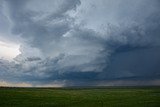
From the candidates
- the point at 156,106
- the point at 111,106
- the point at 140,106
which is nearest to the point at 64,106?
the point at 111,106

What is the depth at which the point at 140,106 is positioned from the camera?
55.9 m

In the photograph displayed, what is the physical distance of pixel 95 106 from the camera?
2212 inches

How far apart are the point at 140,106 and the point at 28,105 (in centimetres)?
2625

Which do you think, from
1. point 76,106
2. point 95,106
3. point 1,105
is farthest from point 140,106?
point 1,105

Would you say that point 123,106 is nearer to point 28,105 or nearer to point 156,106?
point 156,106

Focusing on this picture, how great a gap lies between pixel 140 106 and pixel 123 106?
12.7ft

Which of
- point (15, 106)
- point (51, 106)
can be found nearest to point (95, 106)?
point (51, 106)

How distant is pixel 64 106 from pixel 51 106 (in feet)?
9.96

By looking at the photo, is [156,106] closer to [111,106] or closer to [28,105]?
[111,106]

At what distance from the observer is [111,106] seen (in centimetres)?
5750

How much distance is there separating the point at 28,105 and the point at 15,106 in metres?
3.68

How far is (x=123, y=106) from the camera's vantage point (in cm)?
5703

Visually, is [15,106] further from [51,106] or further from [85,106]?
[85,106]

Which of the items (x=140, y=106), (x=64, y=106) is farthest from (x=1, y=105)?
(x=140, y=106)
